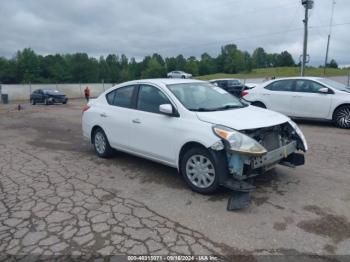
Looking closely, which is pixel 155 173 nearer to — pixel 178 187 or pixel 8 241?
pixel 178 187

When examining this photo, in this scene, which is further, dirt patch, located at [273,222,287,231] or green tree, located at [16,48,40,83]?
green tree, located at [16,48,40,83]

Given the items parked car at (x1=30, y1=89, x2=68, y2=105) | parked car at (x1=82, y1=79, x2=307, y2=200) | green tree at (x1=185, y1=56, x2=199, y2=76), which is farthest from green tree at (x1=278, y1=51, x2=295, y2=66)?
parked car at (x1=82, y1=79, x2=307, y2=200)

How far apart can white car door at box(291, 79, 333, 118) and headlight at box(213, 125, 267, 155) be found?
658 cm

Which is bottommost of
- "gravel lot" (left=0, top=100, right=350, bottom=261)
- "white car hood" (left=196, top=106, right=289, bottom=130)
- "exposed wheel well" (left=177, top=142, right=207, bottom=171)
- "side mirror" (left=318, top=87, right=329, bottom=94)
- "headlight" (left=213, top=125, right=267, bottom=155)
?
"gravel lot" (left=0, top=100, right=350, bottom=261)

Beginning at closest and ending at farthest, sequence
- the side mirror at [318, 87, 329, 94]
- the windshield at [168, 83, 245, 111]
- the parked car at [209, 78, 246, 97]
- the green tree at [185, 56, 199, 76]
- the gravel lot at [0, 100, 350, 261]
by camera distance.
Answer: the gravel lot at [0, 100, 350, 261], the windshield at [168, 83, 245, 111], the side mirror at [318, 87, 329, 94], the parked car at [209, 78, 246, 97], the green tree at [185, 56, 199, 76]

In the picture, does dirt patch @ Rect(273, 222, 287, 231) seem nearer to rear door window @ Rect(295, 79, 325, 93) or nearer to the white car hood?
the white car hood

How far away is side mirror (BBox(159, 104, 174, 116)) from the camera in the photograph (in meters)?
5.03

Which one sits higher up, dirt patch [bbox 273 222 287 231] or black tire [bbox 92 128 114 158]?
black tire [bbox 92 128 114 158]

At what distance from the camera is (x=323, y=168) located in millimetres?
5805

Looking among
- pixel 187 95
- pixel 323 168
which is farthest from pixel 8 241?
pixel 323 168

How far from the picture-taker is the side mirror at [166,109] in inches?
198

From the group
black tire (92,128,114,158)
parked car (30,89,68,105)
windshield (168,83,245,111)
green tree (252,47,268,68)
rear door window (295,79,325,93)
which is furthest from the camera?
green tree (252,47,268,68)

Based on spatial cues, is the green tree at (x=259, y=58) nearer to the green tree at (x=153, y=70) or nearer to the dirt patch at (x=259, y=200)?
the green tree at (x=153, y=70)

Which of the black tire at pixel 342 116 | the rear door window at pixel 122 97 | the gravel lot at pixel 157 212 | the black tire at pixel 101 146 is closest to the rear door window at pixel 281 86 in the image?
the black tire at pixel 342 116
